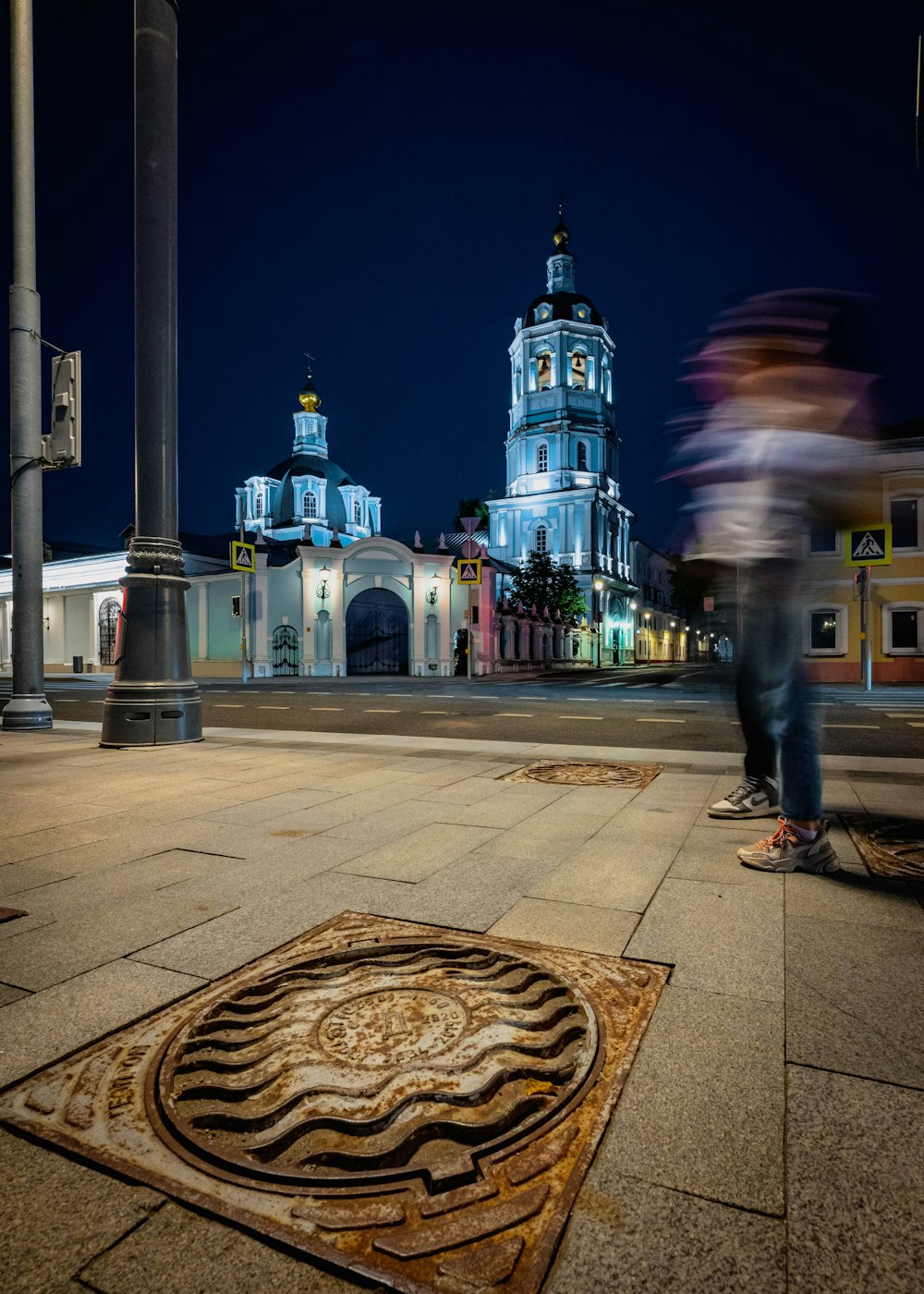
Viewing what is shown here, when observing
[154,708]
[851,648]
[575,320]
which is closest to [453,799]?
[154,708]

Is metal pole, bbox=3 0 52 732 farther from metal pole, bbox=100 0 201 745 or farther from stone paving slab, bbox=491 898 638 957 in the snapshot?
stone paving slab, bbox=491 898 638 957

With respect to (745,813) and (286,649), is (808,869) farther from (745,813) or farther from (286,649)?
(286,649)

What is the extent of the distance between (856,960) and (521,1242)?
1.62 metres

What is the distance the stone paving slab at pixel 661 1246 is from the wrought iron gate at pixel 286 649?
39.3 metres

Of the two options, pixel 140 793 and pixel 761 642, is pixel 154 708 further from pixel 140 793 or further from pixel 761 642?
pixel 761 642

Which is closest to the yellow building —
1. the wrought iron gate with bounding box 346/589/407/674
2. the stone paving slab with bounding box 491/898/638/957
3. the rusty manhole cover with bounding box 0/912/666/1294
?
the wrought iron gate with bounding box 346/589/407/674

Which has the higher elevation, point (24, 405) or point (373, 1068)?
point (24, 405)

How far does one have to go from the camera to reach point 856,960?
2363 mm

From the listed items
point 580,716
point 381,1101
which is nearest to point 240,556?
point 580,716

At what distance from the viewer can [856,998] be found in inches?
82.6

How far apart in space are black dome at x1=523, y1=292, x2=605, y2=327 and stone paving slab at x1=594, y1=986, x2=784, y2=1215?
83382 millimetres

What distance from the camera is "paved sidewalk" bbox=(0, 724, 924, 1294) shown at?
1.22 metres

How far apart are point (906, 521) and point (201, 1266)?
29.7m

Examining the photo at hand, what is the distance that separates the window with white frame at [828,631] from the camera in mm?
26484
